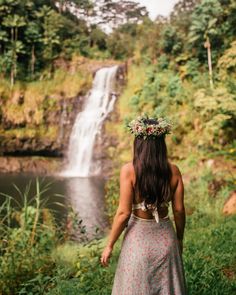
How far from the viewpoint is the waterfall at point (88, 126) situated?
21.7 m

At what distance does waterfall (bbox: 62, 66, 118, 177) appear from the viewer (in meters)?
21.7

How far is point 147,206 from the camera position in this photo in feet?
9.44

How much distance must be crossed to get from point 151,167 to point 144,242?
1.89 ft

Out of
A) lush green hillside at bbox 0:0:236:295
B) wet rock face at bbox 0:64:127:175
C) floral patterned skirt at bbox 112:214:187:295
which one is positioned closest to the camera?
floral patterned skirt at bbox 112:214:187:295

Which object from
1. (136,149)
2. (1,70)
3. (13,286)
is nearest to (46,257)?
(13,286)

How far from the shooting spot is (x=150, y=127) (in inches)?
110

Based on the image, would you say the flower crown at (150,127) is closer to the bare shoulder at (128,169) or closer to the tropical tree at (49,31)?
the bare shoulder at (128,169)

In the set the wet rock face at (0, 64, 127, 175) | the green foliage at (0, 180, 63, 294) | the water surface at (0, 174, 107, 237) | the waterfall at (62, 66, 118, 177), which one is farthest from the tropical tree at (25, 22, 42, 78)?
the green foliage at (0, 180, 63, 294)

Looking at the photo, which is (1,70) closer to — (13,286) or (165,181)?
(13,286)

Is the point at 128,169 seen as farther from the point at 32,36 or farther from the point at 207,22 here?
the point at 32,36

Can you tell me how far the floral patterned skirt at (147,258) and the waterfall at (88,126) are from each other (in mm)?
17630

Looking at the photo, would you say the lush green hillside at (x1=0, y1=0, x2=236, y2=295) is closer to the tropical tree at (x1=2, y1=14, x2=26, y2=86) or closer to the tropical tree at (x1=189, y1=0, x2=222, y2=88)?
the tropical tree at (x1=189, y1=0, x2=222, y2=88)

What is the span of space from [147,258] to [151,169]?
68cm

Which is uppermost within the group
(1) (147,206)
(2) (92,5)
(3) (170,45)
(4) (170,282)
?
(2) (92,5)
